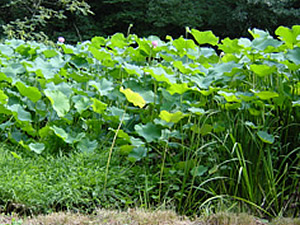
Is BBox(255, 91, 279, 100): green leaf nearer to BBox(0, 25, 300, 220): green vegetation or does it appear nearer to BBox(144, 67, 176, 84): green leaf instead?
BBox(0, 25, 300, 220): green vegetation

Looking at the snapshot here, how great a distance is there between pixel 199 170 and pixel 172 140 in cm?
35

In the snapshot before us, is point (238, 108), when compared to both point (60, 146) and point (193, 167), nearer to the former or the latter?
point (193, 167)

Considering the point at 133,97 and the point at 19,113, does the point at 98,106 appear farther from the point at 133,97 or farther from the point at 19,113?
the point at 19,113

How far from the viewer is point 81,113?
2.67 metres

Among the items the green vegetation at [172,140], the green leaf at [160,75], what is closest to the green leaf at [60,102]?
the green vegetation at [172,140]

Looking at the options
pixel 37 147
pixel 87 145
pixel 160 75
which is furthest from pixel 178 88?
pixel 37 147

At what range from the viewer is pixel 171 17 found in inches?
484

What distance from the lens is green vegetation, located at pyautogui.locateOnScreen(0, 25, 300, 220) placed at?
2.32 metres

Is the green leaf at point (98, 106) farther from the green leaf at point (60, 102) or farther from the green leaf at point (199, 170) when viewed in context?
the green leaf at point (199, 170)

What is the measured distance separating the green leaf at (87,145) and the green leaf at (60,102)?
197 millimetres

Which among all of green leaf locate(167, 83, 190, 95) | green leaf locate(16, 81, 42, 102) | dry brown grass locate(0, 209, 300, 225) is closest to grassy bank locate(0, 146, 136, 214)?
dry brown grass locate(0, 209, 300, 225)

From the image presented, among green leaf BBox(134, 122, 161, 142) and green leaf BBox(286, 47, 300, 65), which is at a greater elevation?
green leaf BBox(286, 47, 300, 65)

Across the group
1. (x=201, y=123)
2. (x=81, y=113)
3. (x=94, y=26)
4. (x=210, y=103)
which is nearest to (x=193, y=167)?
(x=201, y=123)

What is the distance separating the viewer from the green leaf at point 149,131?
2.45 metres
